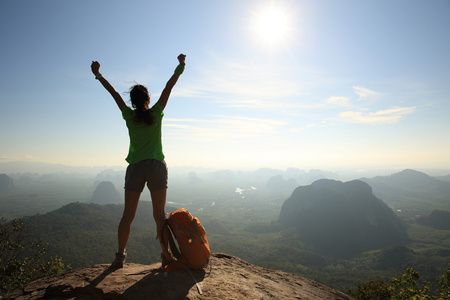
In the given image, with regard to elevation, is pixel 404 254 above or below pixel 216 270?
below

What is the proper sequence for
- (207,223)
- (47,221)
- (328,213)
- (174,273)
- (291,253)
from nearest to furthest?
(174,273), (47,221), (291,253), (207,223), (328,213)

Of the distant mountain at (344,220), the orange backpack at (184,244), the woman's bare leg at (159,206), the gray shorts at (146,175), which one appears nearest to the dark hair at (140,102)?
the gray shorts at (146,175)

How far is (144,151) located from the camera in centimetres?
367

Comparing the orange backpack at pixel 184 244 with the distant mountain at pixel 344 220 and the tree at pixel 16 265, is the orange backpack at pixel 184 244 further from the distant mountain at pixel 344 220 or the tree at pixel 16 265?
the distant mountain at pixel 344 220

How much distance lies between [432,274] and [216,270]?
110m

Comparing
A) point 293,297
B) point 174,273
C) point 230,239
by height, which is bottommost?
point 230,239

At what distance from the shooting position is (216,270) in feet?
14.5

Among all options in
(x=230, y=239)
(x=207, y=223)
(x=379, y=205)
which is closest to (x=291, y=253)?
(x=230, y=239)

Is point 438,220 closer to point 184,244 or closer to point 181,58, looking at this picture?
point 184,244

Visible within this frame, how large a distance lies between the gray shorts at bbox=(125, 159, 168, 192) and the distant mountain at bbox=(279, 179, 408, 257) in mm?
146004

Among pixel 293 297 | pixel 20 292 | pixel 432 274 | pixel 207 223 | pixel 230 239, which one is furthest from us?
pixel 207 223

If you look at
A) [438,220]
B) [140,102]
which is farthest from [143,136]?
[438,220]

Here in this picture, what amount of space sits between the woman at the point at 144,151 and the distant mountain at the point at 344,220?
146 metres

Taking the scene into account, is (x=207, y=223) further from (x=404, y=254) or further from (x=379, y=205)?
(x=379, y=205)
